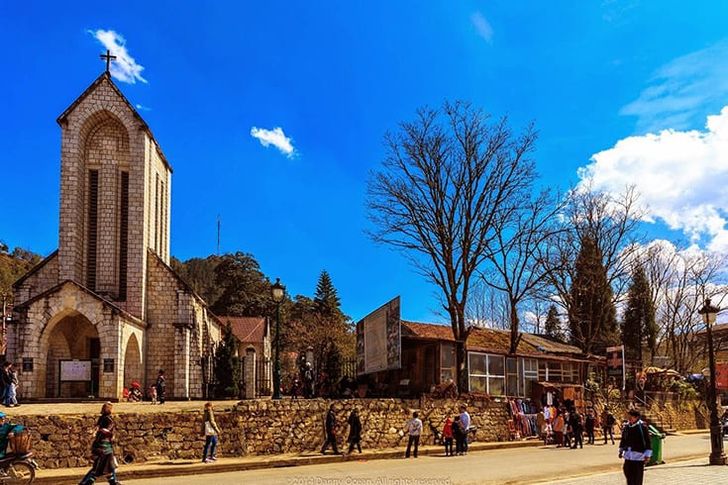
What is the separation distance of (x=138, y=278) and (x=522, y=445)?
20095 mm

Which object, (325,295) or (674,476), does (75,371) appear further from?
(325,295)

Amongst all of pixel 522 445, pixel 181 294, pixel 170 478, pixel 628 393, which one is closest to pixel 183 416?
pixel 170 478

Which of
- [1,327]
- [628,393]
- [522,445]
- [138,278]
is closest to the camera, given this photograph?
[522,445]

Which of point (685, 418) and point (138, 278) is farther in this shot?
point (685, 418)

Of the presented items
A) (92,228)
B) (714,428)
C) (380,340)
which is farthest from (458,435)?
(92,228)

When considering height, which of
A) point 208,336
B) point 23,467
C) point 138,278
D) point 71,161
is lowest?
point 23,467

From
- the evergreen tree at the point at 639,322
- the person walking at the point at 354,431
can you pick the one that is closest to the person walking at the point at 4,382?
the person walking at the point at 354,431

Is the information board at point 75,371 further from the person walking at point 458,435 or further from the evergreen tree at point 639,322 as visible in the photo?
the evergreen tree at point 639,322

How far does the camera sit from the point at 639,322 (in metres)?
56.6

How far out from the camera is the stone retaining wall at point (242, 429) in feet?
58.6

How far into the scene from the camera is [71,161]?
33969mm

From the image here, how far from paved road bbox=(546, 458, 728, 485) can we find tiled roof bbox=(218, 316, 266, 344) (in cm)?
4457

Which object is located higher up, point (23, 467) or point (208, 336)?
point (208, 336)

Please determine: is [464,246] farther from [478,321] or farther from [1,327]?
[1,327]
